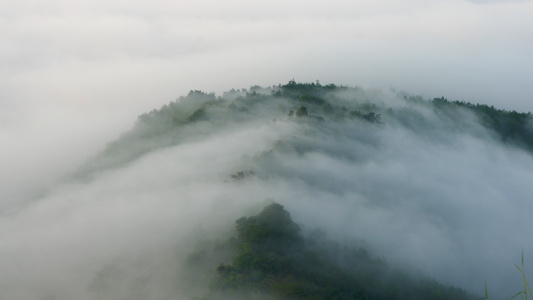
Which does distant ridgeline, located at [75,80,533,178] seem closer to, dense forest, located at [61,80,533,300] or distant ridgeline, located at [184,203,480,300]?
dense forest, located at [61,80,533,300]

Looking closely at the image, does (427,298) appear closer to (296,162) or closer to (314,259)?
(314,259)

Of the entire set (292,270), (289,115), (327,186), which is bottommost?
(292,270)

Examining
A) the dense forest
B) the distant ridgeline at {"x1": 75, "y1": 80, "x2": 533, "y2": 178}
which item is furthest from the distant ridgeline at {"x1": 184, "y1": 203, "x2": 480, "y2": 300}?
the distant ridgeline at {"x1": 75, "y1": 80, "x2": 533, "y2": 178}

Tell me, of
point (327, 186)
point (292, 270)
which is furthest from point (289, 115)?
point (292, 270)

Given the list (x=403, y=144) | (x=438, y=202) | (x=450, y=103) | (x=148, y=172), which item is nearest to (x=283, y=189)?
(x=438, y=202)

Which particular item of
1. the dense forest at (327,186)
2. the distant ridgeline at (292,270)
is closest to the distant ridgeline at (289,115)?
the dense forest at (327,186)

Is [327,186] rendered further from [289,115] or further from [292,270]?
[292,270]
